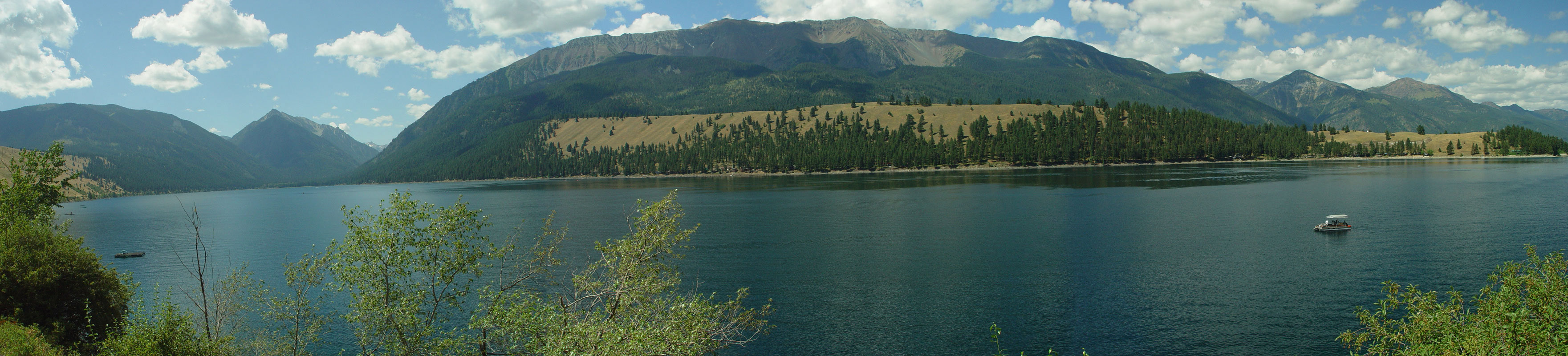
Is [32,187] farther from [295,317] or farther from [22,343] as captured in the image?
→ [295,317]

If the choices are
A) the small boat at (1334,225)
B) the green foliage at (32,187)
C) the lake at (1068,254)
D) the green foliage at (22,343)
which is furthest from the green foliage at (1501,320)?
the green foliage at (32,187)

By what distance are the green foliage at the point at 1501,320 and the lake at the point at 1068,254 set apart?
1358 cm

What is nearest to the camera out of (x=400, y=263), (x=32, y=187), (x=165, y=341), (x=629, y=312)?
(x=629, y=312)

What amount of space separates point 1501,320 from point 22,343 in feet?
139

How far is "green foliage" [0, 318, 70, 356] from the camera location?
21.8 metres

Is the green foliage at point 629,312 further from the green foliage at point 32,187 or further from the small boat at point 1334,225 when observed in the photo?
the small boat at point 1334,225

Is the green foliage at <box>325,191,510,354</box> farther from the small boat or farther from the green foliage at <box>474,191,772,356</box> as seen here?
the small boat

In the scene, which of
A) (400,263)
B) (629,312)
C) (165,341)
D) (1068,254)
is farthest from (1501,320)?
(1068,254)

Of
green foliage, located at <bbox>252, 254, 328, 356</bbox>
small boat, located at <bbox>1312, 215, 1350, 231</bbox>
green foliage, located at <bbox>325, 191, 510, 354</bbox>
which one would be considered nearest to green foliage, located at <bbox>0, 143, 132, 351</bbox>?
green foliage, located at <bbox>252, 254, 328, 356</bbox>

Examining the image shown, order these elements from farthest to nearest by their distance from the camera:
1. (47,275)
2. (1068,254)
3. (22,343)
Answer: (1068,254) < (47,275) < (22,343)

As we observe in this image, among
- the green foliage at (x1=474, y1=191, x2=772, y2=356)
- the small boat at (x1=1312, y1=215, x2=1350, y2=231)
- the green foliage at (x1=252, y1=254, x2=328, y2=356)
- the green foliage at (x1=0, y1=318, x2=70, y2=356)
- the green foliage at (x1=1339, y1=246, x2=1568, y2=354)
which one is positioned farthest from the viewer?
the small boat at (x1=1312, y1=215, x2=1350, y2=231)

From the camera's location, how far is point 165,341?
23.1 m

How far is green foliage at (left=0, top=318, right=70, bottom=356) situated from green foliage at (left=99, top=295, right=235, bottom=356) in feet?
5.12

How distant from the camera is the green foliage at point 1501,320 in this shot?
50.3ft
